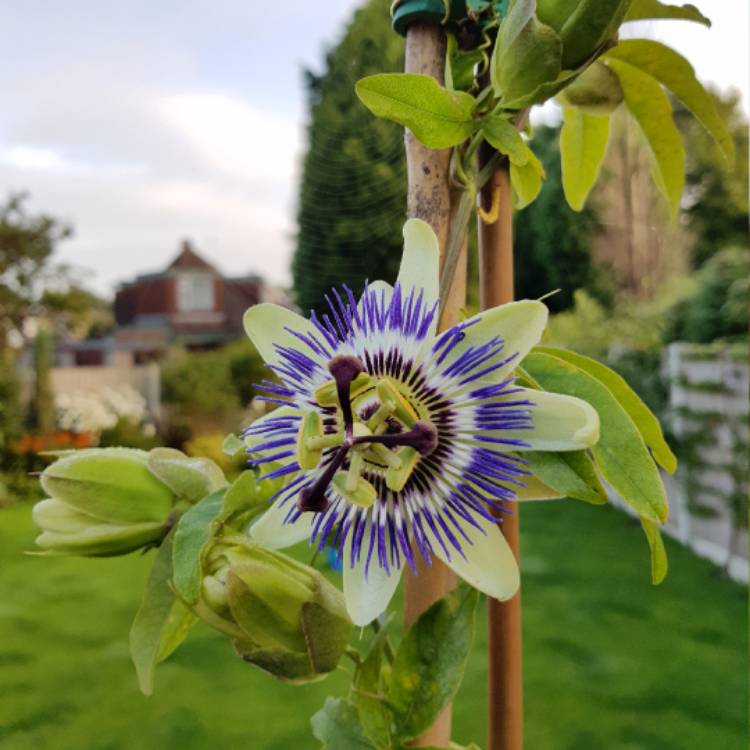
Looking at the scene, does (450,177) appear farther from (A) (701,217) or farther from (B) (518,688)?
(A) (701,217)

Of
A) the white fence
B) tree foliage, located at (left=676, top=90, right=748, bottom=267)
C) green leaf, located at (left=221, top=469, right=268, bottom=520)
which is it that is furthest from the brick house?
green leaf, located at (left=221, top=469, right=268, bottom=520)

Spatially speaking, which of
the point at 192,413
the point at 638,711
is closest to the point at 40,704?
the point at 638,711

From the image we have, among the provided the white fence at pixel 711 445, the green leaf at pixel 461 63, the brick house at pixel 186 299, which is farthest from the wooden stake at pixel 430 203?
Answer: the brick house at pixel 186 299

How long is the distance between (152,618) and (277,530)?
0.24 feet

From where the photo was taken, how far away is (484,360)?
221mm

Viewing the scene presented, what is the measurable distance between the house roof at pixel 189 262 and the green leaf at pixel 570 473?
943 centimetres

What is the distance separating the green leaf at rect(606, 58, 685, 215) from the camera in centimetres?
35

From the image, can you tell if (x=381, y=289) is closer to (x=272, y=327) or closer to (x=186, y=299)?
(x=272, y=327)

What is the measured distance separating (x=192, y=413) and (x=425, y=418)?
484 cm

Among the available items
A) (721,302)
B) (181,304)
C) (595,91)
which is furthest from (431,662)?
(181,304)

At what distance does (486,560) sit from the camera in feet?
0.77

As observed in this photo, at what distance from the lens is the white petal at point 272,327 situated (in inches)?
9.6

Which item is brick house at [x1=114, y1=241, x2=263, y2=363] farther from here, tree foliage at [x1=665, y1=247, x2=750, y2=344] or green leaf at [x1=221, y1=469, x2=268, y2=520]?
green leaf at [x1=221, y1=469, x2=268, y2=520]

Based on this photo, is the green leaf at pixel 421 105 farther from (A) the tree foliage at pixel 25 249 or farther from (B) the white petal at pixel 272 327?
(A) the tree foliage at pixel 25 249
